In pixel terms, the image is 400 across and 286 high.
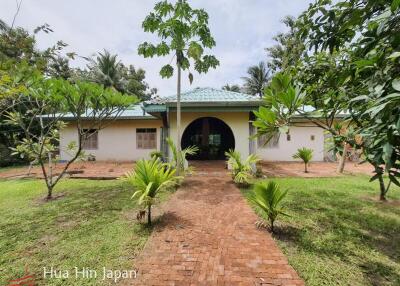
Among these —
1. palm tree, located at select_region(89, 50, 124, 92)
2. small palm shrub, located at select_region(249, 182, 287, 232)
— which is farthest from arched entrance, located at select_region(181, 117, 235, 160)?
palm tree, located at select_region(89, 50, 124, 92)

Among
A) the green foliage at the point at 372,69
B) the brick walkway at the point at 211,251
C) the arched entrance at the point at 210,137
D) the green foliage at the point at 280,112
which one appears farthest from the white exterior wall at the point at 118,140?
the green foliage at the point at 280,112

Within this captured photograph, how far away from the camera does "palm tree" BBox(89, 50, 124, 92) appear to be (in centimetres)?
2325

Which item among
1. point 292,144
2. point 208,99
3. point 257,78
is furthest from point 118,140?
point 257,78

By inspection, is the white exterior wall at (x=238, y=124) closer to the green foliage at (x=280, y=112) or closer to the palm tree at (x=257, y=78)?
the green foliage at (x=280, y=112)

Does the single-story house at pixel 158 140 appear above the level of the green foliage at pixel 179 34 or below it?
below

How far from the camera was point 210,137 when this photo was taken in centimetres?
1582

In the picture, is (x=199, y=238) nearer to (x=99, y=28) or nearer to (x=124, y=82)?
(x=99, y=28)

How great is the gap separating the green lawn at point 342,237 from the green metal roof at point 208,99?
3794 mm

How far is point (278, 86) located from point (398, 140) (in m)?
1.29

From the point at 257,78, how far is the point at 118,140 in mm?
19051

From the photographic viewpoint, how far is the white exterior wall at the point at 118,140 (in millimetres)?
15047

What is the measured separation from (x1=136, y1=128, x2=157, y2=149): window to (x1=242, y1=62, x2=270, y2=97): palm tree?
1652 cm

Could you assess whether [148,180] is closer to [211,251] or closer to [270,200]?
[211,251]

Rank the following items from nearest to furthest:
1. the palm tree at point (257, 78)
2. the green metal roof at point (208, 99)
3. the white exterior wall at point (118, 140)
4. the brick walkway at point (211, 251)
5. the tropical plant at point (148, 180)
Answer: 1. the brick walkway at point (211, 251)
2. the tropical plant at point (148, 180)
3. the green metal roof at point (208, 99)
4. the white exterior wall at point (118, 140)
5. the palm tree at point (257, 78)
